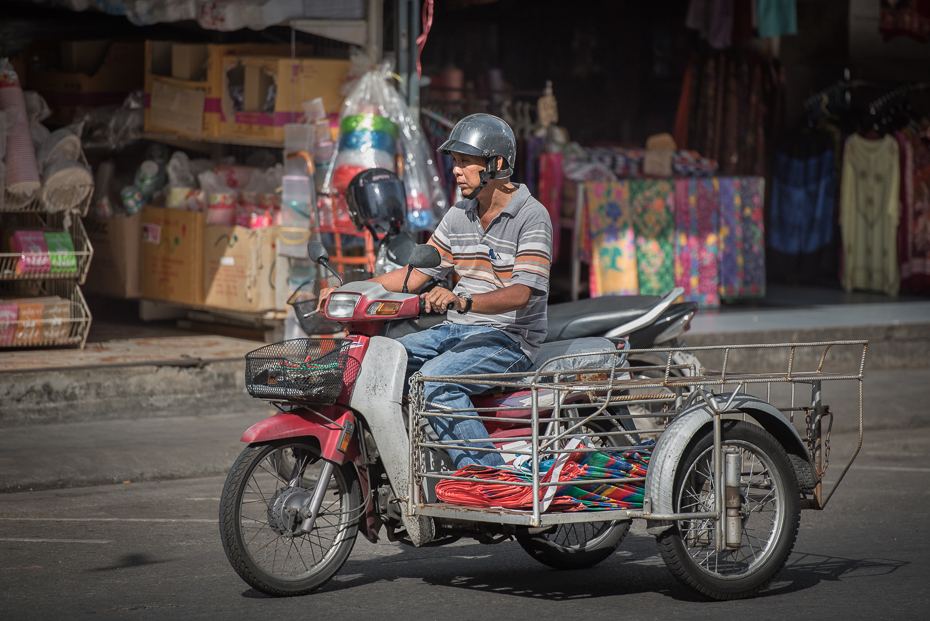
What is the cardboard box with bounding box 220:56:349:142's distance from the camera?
849 cm

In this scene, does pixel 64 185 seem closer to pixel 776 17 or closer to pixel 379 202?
pixel 379 202

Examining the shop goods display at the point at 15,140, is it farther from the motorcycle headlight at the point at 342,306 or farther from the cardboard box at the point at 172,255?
the motorcycle headlight at the point at 342,306

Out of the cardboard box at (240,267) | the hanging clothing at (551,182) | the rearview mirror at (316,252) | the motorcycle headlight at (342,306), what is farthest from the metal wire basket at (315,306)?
the hanging clothing at (551,182)

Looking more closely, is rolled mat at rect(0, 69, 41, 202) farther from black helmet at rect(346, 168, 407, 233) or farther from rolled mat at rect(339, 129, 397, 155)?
black helmet at rect(346, 168, 407, 233)

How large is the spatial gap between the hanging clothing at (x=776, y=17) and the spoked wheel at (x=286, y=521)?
8.64 m

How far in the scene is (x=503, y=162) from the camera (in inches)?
183

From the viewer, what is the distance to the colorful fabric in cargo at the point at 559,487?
4207 millimetres

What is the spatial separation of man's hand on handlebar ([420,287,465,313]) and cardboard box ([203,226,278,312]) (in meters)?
4.68

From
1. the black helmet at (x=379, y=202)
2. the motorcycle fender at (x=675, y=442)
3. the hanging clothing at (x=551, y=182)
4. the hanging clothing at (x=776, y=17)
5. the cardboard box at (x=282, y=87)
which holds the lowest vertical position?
the motorcycle fender at (x=675, y=442)

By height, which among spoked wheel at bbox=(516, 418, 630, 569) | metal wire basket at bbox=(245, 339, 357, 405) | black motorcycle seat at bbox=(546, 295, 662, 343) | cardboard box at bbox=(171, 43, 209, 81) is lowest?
spoked wheel at bbox=(516, 418, 630, 569)

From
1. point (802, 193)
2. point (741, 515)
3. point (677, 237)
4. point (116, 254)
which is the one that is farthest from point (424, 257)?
point (802, 193)

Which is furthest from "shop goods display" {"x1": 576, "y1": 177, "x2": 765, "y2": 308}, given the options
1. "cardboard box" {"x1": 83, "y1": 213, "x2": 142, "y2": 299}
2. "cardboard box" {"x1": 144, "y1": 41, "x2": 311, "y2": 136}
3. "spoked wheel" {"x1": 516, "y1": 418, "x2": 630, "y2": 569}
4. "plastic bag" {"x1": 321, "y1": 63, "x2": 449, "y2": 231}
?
"spoked wheel" {"x1": 516, "y1": 418, "x2": 630, "y2": 569}

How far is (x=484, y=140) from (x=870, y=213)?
359 inches

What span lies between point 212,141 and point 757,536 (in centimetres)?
622
